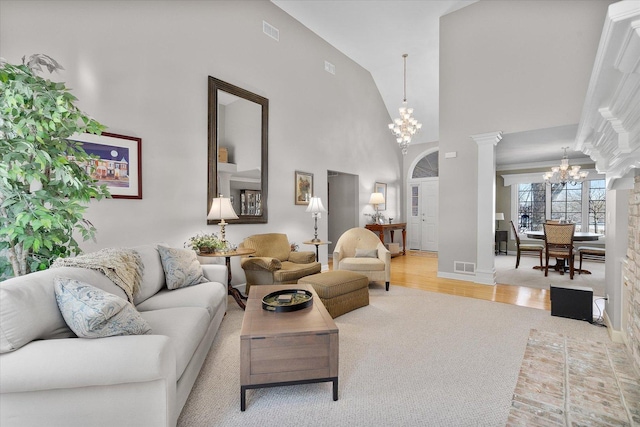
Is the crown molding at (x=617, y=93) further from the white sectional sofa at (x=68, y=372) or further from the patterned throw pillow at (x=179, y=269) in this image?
the patterned throw pillow at (x=179, y=269)

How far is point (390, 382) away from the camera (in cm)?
212

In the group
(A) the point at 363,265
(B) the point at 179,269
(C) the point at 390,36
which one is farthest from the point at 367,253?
(C) the point at 390,36

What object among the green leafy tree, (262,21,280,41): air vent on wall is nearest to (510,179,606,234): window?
(262,21,280,41): air vent on wall

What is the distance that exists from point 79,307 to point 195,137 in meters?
2.83

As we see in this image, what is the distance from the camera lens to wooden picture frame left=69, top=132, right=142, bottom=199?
3137 millimetres

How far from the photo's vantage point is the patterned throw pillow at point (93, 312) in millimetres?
1516

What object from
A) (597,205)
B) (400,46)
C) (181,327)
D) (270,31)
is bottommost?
(181,327)

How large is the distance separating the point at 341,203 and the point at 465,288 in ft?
12.0

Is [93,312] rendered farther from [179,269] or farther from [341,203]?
[341,203]

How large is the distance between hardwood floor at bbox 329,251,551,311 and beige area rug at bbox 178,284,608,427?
52 cm

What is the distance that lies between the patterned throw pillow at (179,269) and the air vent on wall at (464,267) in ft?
13.5

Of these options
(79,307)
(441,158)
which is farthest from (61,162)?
(441,158)

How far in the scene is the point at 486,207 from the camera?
5.03 m

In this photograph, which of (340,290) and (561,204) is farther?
(561,204)
